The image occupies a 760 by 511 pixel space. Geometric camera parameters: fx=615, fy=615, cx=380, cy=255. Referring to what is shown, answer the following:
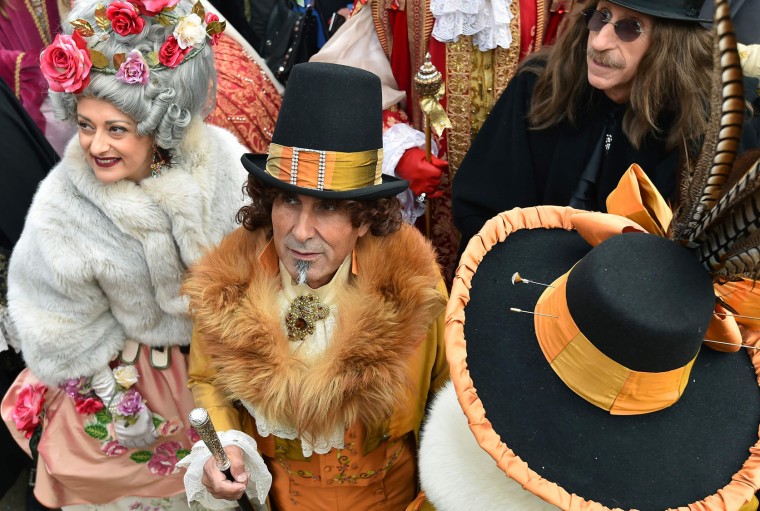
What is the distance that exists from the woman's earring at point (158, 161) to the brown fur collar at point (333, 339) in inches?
25.4

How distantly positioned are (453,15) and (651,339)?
7.24 ft

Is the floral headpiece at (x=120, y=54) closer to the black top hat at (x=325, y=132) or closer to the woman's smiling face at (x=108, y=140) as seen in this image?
the woman's smiling face at (x=108, y=140)

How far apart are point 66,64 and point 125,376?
1.27 m

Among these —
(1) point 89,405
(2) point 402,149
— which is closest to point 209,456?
(1) point 89,405

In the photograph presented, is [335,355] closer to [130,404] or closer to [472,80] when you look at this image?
[130,404]

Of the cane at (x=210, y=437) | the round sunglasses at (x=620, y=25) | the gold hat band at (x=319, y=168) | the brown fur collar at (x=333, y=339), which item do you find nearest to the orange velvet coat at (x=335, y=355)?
the brown fur collar at (x=333, y=339)

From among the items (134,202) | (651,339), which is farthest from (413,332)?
(134,202)

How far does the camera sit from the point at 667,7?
2.14 meters

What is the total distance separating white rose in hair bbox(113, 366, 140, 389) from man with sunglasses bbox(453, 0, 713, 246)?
1576 millimetres

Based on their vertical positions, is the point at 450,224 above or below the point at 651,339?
below

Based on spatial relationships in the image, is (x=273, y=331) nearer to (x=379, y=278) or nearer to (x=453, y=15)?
(x=379, y=278)

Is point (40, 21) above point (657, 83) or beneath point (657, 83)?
beneath

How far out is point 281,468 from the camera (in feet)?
7.44

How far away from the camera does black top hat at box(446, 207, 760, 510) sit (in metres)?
1.20
